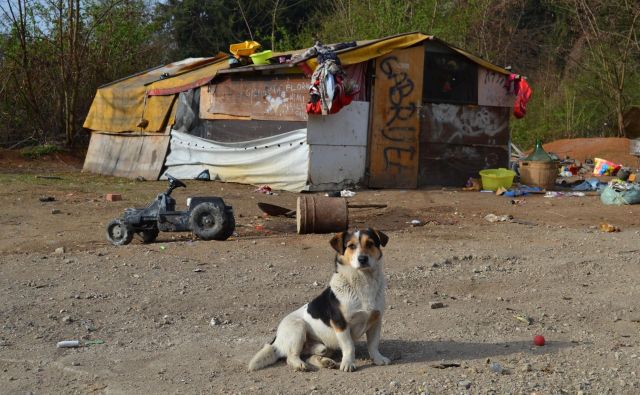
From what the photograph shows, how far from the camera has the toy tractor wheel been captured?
30.1ft

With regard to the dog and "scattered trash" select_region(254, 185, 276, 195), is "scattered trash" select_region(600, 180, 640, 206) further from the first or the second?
the dog

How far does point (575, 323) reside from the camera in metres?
5.88

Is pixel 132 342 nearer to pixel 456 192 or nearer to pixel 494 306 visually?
pixel 494 306

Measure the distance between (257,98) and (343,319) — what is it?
1126cm

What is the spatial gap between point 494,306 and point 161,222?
424cm

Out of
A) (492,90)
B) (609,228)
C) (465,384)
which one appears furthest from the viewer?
(492,90)

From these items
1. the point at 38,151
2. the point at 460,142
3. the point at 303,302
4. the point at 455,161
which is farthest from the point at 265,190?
the point at 38,151

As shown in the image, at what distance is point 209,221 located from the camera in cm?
924

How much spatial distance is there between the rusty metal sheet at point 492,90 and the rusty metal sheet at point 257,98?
3568 mm

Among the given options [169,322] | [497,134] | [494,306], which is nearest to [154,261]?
[169,322]

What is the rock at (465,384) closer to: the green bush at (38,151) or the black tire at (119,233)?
the black tire at (119,233)

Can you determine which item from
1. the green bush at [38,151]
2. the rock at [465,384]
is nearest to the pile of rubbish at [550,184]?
the rock at [465,384]

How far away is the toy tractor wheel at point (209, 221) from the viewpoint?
9180 mm

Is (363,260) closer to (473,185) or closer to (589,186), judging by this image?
(473,185)
